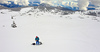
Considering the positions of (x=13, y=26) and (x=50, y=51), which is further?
(x=13, y=26)

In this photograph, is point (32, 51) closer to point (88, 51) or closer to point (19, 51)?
point (19, 51)

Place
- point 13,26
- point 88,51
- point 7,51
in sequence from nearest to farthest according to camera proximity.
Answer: point 7,51, point 88,51, point 13,26

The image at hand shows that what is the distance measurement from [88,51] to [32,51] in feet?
17.2

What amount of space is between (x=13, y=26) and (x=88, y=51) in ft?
48.4

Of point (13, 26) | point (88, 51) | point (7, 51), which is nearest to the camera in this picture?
point (7, 51)

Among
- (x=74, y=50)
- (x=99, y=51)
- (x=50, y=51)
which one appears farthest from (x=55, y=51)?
(x=99, y=51)

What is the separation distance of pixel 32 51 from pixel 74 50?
3.97 meters

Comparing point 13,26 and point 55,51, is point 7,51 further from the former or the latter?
point 13,26

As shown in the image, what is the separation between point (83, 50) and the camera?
813 centimetres

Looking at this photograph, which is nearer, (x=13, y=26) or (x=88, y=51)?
(x=88, y=51)

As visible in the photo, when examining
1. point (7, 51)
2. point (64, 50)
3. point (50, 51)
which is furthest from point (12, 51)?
point (64, 50)

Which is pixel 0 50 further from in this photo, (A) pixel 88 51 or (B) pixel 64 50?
(A) pixel 88 51

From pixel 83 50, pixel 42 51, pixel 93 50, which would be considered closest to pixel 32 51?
pixel 42 51

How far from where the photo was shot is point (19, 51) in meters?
7.48
